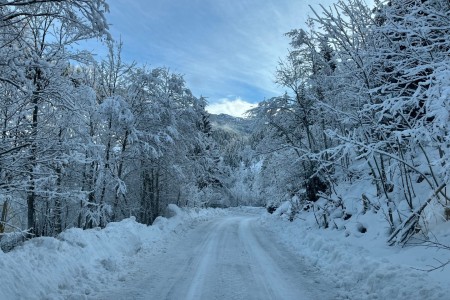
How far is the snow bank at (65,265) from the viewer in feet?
20.5

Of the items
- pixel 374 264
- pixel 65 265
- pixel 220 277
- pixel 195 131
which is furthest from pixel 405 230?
pixel 195 131

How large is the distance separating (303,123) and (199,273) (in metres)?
13.2

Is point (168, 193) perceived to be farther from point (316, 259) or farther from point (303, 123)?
point (316, 259)

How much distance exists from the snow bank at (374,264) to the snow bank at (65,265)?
5344mm

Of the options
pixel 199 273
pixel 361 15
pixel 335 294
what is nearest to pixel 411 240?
pixel 335 294

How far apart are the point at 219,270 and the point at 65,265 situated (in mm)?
3785

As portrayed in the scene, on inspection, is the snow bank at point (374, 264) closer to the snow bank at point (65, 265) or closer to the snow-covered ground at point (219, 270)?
the snow-covered ground at point (219, 270)

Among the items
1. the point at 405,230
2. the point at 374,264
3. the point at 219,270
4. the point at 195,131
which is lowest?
the point at 219,270

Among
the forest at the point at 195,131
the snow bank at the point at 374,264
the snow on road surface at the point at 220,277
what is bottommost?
the snow on road surface at the point at 220,277

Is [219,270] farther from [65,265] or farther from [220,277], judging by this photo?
[65,265]

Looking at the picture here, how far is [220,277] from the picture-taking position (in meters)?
8.40

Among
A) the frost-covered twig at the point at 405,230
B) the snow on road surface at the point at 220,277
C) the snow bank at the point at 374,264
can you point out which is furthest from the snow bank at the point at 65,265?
the frost-covered twig at the point at 405,230

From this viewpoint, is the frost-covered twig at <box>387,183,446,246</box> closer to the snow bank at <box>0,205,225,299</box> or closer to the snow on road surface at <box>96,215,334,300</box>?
the snow on road surface at <box>96,215,334,300</box>

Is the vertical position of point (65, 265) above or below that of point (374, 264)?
above
